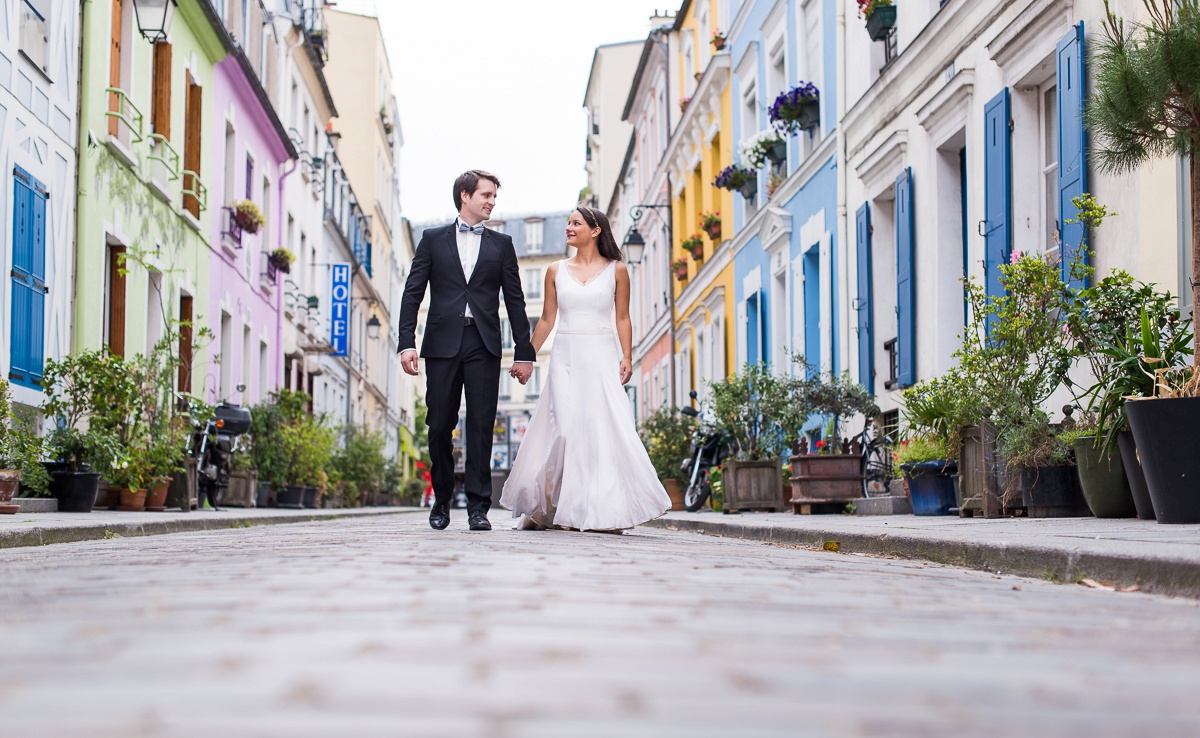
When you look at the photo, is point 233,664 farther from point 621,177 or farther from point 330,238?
point 621,177

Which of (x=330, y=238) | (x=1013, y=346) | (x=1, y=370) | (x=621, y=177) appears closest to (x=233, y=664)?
(x=1013, y=346)

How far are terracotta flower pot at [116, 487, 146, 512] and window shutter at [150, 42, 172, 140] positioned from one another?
615 centimetres

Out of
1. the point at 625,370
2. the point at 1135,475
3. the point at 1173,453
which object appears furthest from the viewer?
the point at 625,370

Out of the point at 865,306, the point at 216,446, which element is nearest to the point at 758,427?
the point at 865,306

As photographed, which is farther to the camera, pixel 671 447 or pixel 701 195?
pixel 701 195

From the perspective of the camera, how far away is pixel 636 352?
39000mm

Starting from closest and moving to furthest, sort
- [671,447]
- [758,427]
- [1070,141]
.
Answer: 1. [1070,141]
2. [758,427]
3. [671,447]

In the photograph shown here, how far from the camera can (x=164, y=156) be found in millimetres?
18203

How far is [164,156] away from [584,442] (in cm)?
1131

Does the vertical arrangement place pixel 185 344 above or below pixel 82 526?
above

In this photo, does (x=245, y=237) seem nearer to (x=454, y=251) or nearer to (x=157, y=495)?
(x=157, y=495)

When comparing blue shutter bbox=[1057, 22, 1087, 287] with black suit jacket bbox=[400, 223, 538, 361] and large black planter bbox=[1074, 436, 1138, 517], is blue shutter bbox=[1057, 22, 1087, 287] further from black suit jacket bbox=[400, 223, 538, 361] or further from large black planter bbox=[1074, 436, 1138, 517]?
black suit jacket bbox=[400, 223, 538, 361]

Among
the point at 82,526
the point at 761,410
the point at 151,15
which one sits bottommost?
the point at 82,526

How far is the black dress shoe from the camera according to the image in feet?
27.3
